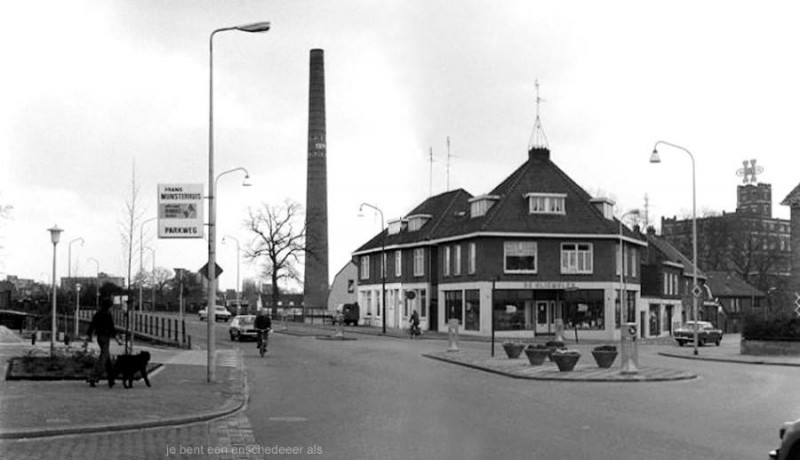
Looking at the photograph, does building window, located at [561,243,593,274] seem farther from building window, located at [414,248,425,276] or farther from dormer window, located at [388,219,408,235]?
dormer window, located at [388,219,408,235]

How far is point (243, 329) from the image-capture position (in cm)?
4616

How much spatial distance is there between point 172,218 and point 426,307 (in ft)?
151

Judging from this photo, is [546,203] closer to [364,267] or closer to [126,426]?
[364,267]

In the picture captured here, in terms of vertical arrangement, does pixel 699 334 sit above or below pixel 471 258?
below

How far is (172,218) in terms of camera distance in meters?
20.3

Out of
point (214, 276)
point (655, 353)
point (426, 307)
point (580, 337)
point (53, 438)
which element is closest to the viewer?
point (53, 438)

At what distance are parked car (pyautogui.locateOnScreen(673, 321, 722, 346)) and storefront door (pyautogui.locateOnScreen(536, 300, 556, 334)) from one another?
25.9 ft

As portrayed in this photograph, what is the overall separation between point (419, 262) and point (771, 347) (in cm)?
3169

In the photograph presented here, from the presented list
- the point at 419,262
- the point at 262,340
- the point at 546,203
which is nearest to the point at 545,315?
the point at 546,203

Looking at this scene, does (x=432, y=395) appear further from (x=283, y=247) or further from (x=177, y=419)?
(x=283, y=247)

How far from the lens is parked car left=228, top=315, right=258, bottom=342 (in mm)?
45969

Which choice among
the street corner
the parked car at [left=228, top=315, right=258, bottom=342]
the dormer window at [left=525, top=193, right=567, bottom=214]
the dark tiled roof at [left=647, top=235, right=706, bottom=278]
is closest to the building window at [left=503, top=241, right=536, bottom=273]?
the dormer window at [left=525, top=193, right=567, bottom=214]

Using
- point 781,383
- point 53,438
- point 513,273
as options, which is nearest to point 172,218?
point 53,438

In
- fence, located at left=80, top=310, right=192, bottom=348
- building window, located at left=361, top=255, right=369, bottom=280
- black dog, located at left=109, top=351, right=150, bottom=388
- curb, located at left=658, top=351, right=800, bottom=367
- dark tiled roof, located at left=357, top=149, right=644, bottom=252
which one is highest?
dark tiled roof, located at left=357, top=149, right=644, bottom=252
